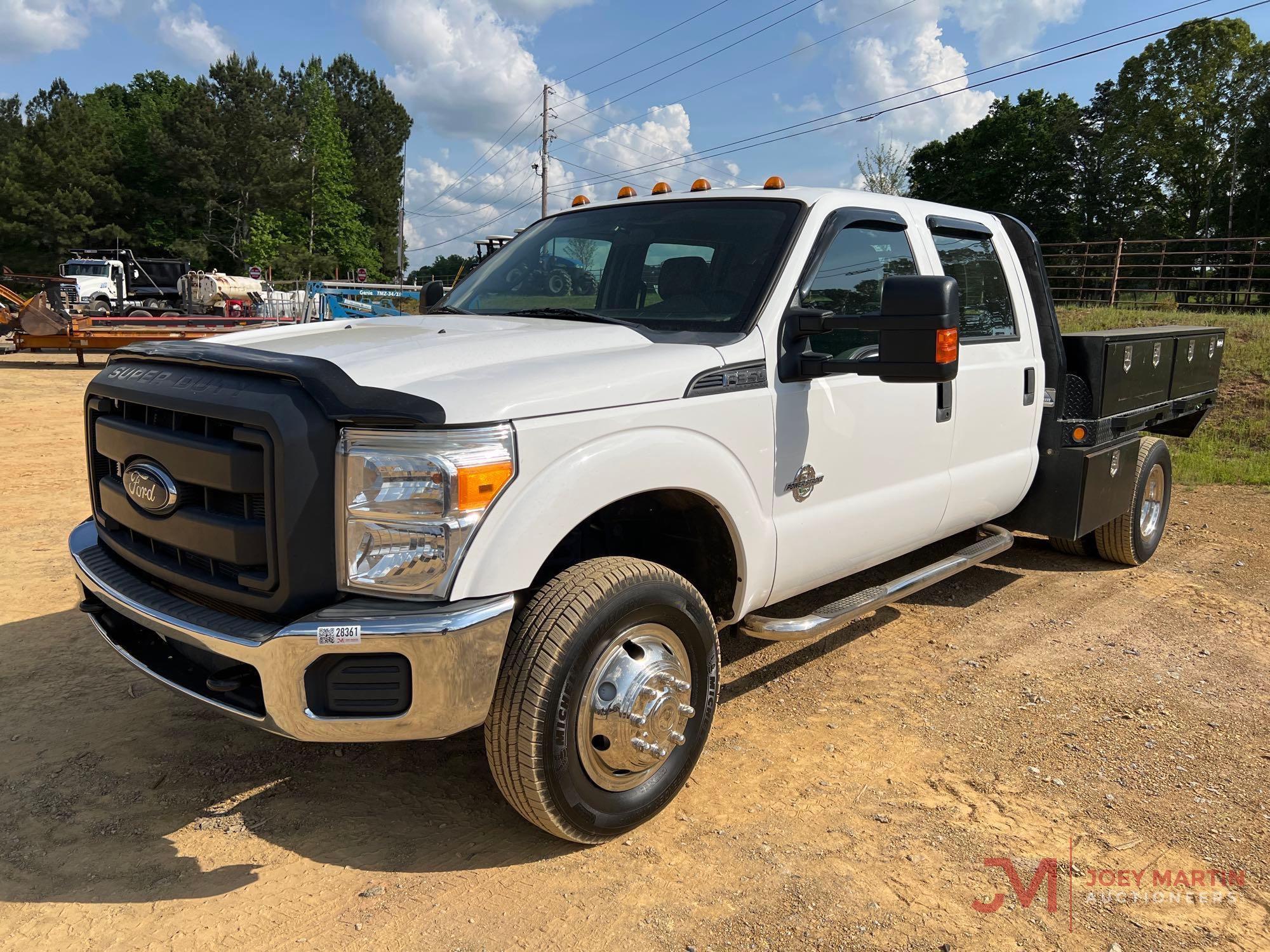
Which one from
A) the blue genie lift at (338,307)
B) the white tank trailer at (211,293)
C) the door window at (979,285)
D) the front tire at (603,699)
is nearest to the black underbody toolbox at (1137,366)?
the door window at (979,285)

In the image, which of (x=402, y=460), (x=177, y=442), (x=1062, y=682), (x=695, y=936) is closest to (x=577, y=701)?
(x=695, y=936)

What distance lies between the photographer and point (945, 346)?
274 centimetres

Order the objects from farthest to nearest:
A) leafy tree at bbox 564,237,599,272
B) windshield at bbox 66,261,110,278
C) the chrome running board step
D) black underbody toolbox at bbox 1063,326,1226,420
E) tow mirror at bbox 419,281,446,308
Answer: windshield at bbox 66,261,110,278 < black underbody toolbox at bbox 1063,326,1226,420 < tow mirror at bbox 419,281,446,308 < leafy tree at bbox 564,237,599,272 < the chrome running board step

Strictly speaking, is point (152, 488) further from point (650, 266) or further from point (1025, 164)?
point (1025, 164)

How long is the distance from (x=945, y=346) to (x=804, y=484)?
772 mm

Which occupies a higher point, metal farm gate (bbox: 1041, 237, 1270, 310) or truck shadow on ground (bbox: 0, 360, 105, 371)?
metal farm gate (bbox: 1041, 237, 1270, 310)

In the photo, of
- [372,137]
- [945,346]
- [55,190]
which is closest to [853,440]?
[945,346]

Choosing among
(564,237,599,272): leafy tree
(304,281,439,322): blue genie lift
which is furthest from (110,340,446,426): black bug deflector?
(304,281,439,322): blue genie lift

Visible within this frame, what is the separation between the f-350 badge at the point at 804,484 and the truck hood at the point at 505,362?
0.60 meters

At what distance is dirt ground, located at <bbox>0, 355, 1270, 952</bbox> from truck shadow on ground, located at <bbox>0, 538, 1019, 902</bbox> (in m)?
0.01

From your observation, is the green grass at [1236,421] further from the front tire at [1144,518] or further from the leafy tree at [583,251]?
the leafy tree at [583,251]

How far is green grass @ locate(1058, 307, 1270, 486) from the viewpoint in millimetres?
8852

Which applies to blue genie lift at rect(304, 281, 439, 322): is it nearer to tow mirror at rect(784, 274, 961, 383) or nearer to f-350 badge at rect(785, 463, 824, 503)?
f-350 badge at rect(785, 463, 824, 503)

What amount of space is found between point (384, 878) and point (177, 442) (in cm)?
136
